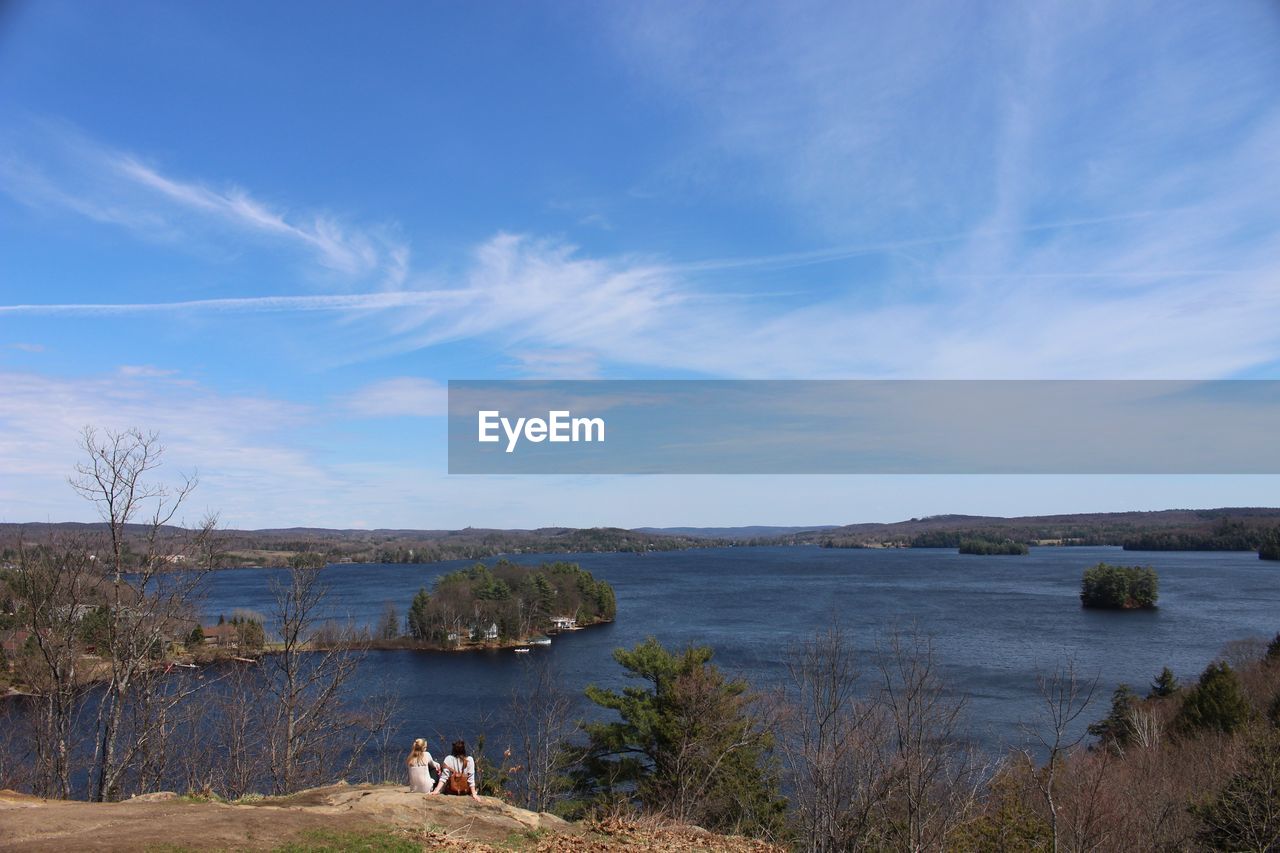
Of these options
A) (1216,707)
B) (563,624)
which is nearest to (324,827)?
(1216,707)

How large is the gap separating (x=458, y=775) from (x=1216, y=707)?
25.7 meters

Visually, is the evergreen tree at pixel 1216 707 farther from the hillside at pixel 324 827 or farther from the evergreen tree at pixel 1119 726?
the hillside at pixel 324 827

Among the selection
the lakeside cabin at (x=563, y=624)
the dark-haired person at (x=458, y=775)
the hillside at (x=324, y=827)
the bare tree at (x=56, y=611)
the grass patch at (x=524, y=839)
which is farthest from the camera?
the lakeside cabin at (x=563, y=624)

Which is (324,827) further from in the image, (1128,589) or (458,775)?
(1128,589)

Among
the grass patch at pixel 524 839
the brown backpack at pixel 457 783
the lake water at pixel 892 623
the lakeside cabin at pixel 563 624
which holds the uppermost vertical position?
the brown backpack at pixel 457 783

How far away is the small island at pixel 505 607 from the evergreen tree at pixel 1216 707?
56.8 metres

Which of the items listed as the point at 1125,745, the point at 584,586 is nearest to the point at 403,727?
the point at 1125,745

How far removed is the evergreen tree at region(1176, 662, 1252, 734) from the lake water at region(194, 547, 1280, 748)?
7425 millimetres

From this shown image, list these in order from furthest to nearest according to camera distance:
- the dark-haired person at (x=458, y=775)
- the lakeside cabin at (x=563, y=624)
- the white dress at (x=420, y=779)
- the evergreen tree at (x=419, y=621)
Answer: the lakeside cabin at (x=563, y=624)
the evergreen tree at (x=419, y=621)
the dark-haired person at (x=458, y=775)
the white dress at (x=420, y=779)

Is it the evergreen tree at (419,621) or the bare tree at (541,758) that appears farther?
the evergreen tree at (419,621)

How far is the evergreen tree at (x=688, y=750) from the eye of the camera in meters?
19.9

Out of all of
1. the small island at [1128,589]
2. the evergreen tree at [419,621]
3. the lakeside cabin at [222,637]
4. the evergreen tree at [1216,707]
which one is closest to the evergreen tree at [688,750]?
the evergreen tree at [1216,707]

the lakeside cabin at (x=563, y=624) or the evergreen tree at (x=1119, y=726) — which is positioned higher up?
the evergreen tree at (x=1119, y=726)

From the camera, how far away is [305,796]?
489 inches
